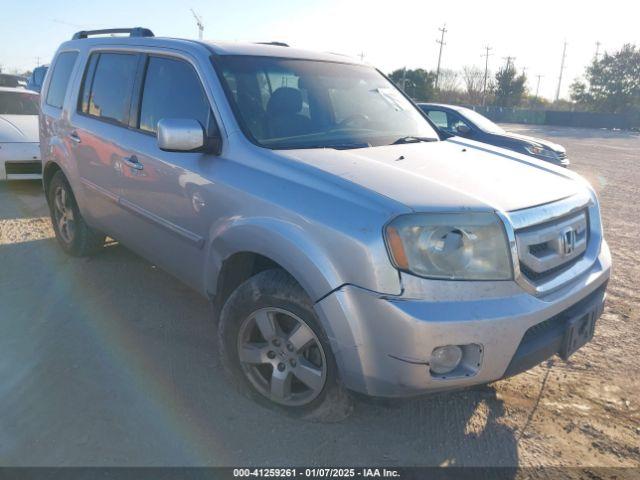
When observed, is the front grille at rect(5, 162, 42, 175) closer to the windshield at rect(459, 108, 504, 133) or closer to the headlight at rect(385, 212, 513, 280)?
the windshield at rect(459, 108, 504, 133)

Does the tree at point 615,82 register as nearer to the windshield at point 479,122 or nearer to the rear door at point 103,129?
the windshield at point 479,122

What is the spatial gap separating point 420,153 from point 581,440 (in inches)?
67.5

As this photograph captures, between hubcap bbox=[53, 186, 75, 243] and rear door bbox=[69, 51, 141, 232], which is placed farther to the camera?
hubcap bbox=[53, 186, 75, 243]

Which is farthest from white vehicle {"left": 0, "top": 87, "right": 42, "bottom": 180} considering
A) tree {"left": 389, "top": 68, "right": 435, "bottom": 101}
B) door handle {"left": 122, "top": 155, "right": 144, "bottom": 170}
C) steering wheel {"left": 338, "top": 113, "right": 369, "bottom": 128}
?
tree {"left": 389, "top": 68, "right": 435, "bottom": 101}

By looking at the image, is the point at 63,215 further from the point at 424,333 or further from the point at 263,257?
the point at 424,333

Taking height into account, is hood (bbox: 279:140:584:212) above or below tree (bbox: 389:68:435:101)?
below

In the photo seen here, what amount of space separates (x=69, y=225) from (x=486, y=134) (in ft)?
22.2

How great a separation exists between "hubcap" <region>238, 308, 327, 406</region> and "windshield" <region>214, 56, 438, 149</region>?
3.06 ft

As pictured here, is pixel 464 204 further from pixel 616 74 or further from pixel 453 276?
pixel 616 74

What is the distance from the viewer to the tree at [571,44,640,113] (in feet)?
189

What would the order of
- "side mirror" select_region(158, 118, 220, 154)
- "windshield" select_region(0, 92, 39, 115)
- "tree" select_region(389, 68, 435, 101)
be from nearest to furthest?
"side mirror" select_region(158, 118, 220, 154) < "windshield" select_region(0, 92, 39, 115) < "tree" select_region(389, 68, 435, 101)

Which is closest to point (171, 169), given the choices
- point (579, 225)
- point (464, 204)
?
point (464, 204)

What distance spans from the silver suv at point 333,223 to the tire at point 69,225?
83 centimetres

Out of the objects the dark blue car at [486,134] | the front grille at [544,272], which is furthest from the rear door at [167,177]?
the dark blue car at [486,134]
